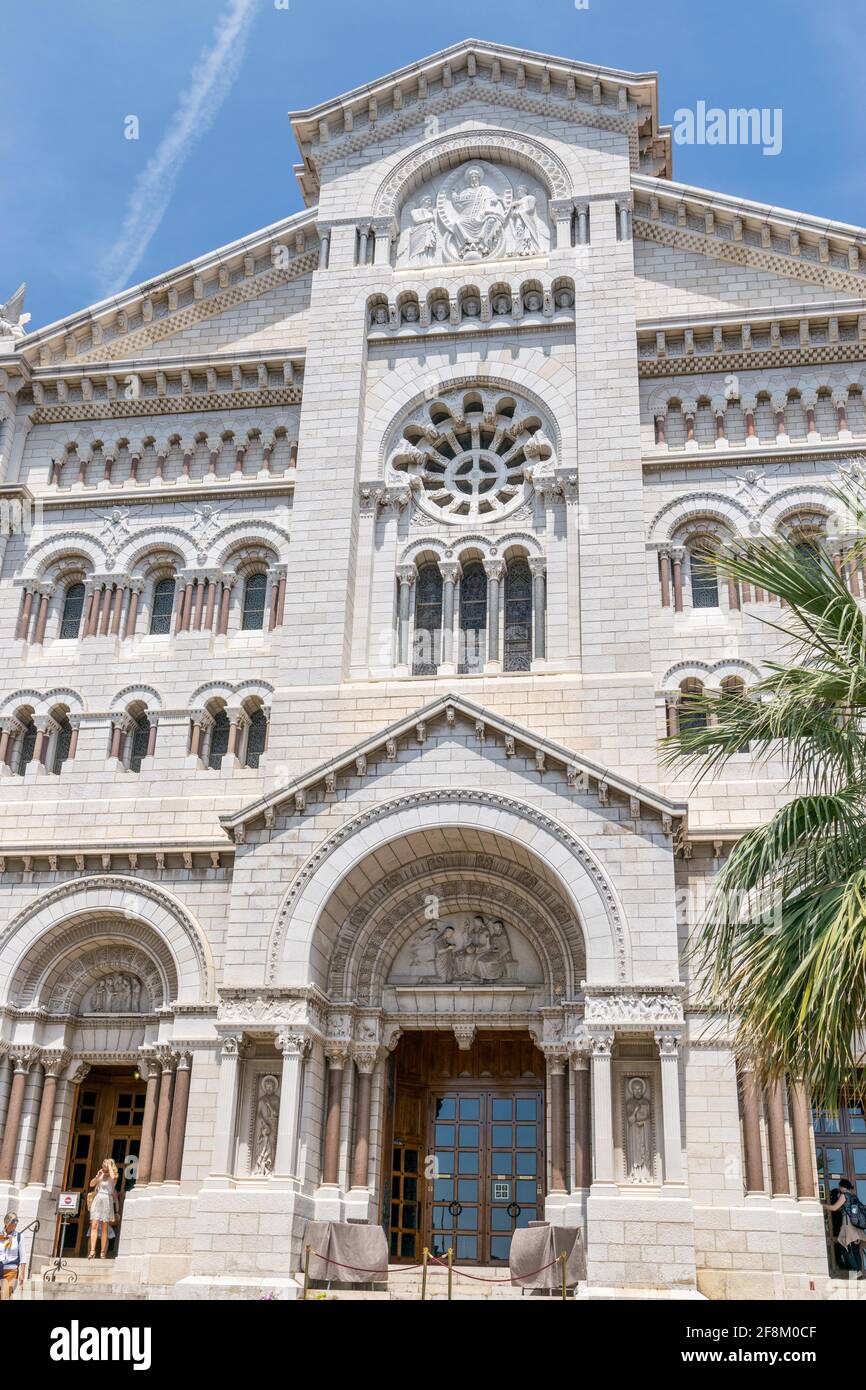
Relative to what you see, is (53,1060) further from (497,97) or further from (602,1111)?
(497,97)

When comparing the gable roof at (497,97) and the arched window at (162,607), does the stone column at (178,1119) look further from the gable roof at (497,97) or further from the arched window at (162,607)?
the gable roof at (497,97)

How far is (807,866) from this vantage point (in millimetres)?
14773

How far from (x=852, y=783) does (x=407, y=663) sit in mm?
13160

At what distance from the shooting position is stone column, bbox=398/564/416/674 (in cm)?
2689

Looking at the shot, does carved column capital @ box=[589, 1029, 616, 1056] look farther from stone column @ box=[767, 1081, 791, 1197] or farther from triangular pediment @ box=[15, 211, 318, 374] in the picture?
Result: triangular pediment @ box=[15, 211, 318, 374]

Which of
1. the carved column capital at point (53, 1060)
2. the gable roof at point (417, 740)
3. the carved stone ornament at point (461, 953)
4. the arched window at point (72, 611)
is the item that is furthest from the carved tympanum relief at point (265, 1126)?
the arched window at point (72, 611)

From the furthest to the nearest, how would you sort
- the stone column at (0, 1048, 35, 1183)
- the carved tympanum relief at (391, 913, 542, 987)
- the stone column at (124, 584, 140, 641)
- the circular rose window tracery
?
1. the stone column at (124, 584, 140, 641)
2. the circular rose window tracery
3. the carved tympanum relief at (391, 913, 542, 987)
4. the stone column at (0, 1048, 35, 1183)

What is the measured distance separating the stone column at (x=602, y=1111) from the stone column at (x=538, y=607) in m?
8.25

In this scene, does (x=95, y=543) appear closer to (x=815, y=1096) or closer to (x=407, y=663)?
(x=407, y=663)

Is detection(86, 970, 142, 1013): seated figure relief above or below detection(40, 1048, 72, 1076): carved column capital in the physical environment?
above

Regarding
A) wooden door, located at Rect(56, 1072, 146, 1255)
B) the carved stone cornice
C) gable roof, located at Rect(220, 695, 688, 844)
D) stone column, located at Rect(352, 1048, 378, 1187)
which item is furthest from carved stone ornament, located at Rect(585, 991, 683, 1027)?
wooden door, located at Rect(56, 1072, 146, 1255)

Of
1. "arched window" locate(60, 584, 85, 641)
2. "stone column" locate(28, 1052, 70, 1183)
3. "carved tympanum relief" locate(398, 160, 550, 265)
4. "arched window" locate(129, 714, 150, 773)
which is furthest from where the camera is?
"carved tympanum relief" locate(398, 160, 550, 265)

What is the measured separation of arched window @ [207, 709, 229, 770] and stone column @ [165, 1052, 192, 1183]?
6125 millimetres

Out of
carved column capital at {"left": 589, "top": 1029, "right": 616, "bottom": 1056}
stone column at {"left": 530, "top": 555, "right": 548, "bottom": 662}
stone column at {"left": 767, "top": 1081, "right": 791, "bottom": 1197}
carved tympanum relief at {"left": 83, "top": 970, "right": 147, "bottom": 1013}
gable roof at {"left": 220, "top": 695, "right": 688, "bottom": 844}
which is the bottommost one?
stone column at {"left": 767, "top": 1081, "right": 791, "bottom": 1197}
